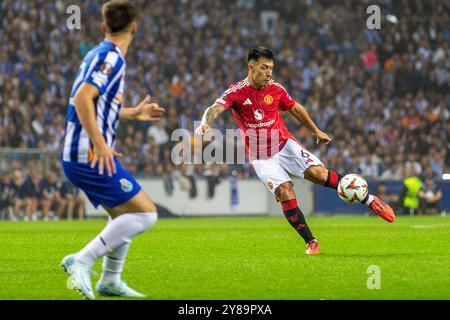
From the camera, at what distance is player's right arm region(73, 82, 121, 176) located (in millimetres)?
7051

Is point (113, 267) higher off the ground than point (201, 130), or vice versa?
point (201, 130)

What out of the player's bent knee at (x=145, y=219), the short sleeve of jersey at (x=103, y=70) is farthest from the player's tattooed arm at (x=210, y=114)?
the short sleeve of jersey at (x=103, y=70)

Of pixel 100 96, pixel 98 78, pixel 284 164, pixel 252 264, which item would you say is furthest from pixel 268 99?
pixel 98 78

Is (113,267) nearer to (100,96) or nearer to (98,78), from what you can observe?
(100,96)

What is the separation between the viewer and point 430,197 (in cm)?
2481

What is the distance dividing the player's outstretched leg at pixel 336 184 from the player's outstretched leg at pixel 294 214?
0.34 m

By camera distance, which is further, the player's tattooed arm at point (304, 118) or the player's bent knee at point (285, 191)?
the player's tattooed arm at point (304, 118)

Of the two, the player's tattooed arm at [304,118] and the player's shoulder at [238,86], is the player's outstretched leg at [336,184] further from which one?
the player's shoulder at [238,86]

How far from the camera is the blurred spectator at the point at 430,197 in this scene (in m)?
24.8

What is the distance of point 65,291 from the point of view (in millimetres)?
8094

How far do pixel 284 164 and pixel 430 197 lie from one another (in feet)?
43.3

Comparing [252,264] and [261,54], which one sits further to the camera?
[261,54]
